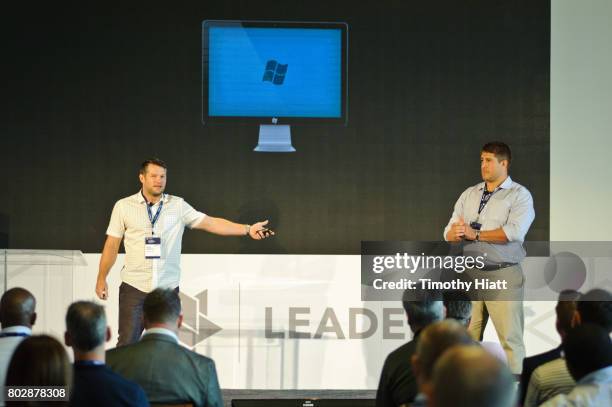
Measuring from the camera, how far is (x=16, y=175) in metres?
7.06

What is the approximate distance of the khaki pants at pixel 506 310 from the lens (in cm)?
600

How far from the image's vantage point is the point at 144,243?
245 inches

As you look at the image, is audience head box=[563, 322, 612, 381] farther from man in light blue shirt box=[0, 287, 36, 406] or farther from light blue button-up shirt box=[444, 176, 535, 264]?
light blue button-up shirt box=[444, 176, 535, 264]

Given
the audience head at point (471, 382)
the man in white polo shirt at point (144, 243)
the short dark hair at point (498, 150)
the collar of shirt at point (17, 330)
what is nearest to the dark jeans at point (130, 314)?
the man in white polo shirt at point (144, 243)

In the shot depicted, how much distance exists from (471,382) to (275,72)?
5.70 metres

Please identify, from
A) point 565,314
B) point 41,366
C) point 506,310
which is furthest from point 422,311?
point 506,310

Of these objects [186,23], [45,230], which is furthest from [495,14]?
[45,230]

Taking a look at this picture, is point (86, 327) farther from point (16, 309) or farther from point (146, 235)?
point (146, 235)

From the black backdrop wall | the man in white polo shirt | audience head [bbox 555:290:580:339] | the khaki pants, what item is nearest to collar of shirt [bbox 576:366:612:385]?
audience head [bbox 555:290:580:339]

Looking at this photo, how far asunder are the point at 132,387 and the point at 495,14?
5.35 meters

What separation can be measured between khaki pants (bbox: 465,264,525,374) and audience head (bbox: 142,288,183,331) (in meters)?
2.96

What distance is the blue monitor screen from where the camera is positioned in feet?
23.1

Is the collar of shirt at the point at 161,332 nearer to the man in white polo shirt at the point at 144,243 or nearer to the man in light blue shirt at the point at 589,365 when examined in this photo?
the man in light blue shirt at the point at 589,365

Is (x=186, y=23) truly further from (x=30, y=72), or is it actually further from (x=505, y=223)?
(x=505, y=223)
